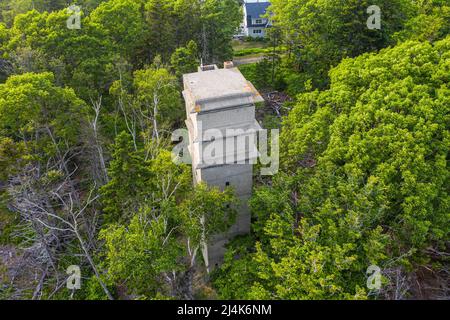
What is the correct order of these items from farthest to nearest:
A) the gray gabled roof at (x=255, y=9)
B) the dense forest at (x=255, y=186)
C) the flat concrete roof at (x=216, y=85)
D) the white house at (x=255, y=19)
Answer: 1. the gray gabled roof at (x=255, y=9)
2. the white house at (x=255, y=19)
3. the flat concrete roof at (x=216, y=85)
4. the dense forest at (x=255, y=186)

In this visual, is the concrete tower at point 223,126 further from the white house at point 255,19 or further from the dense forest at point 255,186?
the white house at point 255,19

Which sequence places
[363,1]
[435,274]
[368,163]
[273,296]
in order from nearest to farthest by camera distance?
[273,296] < [368,163] < [435,274] < [363,1]

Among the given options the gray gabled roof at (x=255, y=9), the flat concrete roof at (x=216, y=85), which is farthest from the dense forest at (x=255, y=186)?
the gray gabled roof at (x=255, y=9)

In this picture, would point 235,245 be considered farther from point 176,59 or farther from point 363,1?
point 363,1

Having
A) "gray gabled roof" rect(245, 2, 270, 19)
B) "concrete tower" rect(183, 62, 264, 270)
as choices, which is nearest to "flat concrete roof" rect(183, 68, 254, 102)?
"concrete tower" rect(183, 62, 264, 270)

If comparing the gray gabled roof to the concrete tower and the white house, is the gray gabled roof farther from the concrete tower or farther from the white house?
the concrete tower

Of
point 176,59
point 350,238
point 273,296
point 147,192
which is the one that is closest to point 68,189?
point 147,192
